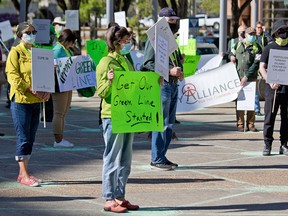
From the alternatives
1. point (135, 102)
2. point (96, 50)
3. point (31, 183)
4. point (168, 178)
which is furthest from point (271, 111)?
point (96, 50)

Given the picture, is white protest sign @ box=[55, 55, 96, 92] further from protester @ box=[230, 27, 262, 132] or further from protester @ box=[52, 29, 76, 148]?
protester @ box=[230, 27, 262, 132]

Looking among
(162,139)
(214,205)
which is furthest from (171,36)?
(214,205)

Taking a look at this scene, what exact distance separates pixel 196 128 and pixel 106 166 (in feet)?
27.1

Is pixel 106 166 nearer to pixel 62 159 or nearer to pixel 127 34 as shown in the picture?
pixel 127 34

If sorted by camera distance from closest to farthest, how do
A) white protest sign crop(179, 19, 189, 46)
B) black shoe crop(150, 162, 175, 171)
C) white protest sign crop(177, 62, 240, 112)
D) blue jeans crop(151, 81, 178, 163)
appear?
blue jeans crop(151, 81, 178, 163) < black shoe crop(150, 162, 175, 171) < white protest sign crop(177, 62, 240, 112) < white protest sign crop(179, 19, 189, 46)

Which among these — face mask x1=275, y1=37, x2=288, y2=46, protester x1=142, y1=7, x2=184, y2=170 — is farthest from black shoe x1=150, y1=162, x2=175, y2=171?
face mask x1=275, y1=37, x2=288, y2=46

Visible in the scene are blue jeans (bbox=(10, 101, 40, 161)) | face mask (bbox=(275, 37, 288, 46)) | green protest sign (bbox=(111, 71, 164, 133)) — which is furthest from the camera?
face mask (bbox=(275, 37, 288, 46))

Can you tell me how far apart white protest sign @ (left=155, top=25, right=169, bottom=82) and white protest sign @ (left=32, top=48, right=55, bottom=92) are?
1493mm

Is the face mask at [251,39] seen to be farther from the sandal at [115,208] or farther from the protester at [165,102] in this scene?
the sandal at [115,208]

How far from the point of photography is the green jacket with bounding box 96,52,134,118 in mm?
8922

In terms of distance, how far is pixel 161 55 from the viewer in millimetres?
9875

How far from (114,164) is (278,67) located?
175 inches

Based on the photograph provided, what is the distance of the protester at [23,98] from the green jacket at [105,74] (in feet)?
5.18

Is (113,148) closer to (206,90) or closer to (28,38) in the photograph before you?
(28,38)
